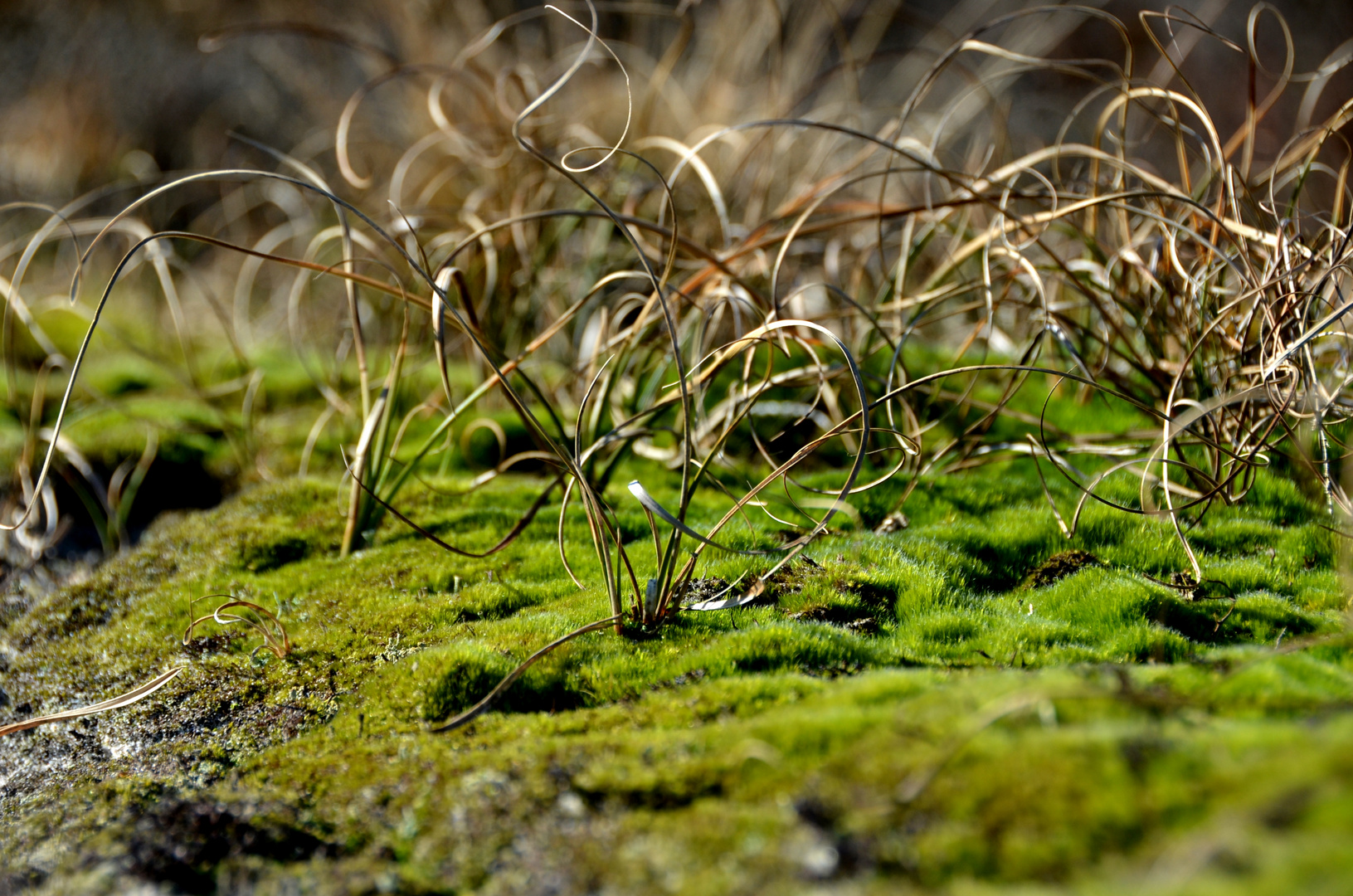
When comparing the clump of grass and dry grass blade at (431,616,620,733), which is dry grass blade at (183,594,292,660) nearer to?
the clump of grass

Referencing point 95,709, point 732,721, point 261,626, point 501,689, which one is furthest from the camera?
point 261,626

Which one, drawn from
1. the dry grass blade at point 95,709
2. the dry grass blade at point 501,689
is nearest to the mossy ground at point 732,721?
the dry grass blade at point 501,689

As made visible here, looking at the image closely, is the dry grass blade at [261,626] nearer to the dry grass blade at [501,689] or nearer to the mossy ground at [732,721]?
the mossy ground at [732,721]

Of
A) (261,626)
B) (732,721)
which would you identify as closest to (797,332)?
(732,721)

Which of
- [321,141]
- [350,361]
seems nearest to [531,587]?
[350,361]

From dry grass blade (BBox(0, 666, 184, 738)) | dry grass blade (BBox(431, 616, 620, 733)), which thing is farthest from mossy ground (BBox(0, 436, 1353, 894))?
dry grass blade (BBox(0, 666, 184, 738))

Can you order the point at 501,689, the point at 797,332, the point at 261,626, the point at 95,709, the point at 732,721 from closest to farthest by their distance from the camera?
1. the point at 732,721
2. the point at 501,689
3. the point at 95,709
4. the point at 261,626
5. the point at 797,332

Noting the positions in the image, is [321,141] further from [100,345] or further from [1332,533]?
[1332,533]

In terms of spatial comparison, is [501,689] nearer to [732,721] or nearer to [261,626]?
[732,721]
